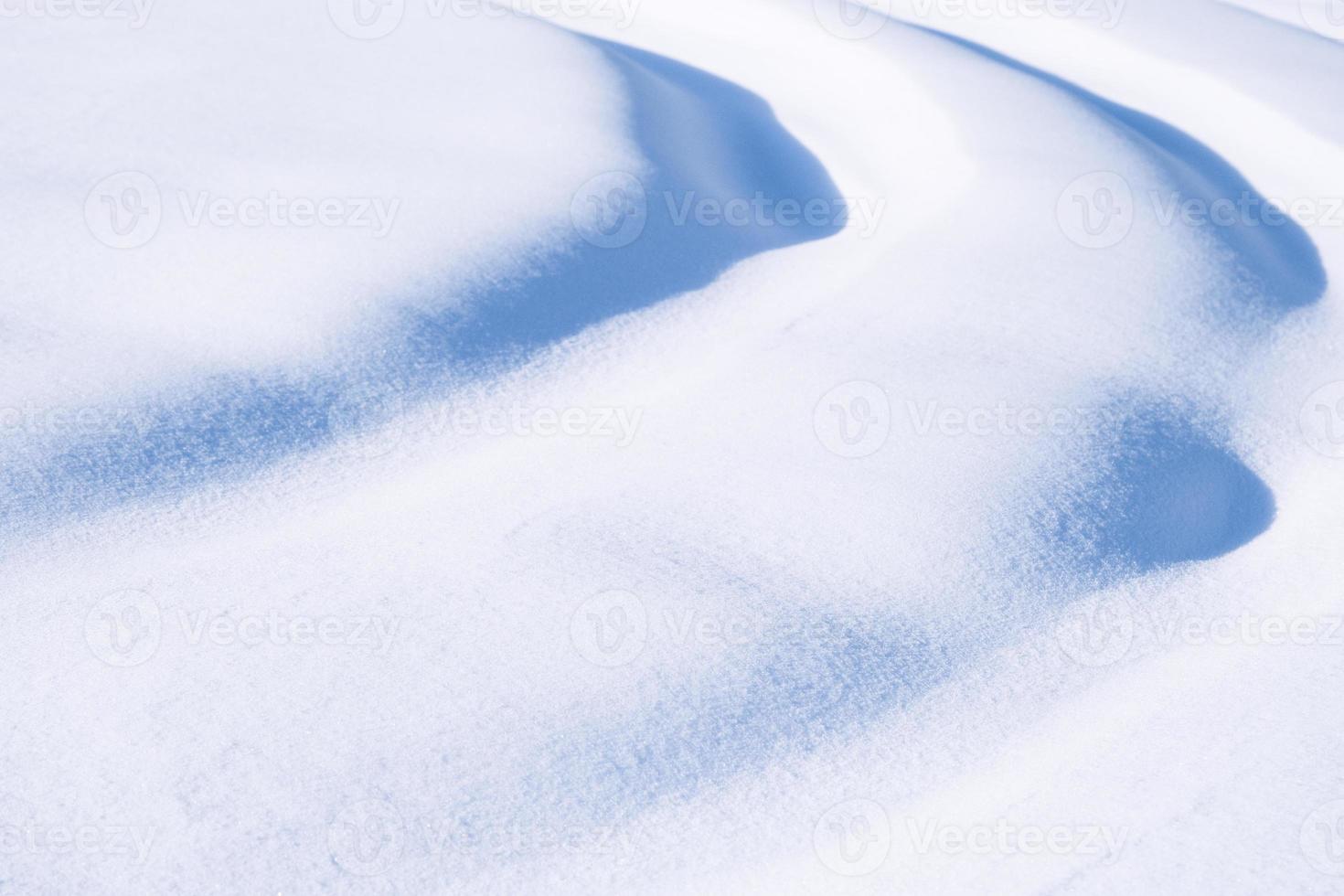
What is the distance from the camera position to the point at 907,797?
2.03 meters

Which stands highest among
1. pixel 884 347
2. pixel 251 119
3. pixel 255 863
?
pixel 884 347

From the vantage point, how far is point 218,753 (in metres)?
1.95

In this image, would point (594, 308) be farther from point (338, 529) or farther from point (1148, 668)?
point (1148, 668)

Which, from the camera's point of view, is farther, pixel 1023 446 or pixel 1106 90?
pixel 1106 90

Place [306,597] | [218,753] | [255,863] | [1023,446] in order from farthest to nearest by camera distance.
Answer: [1023,446]
[306,597]
[218,753]
[255,863]

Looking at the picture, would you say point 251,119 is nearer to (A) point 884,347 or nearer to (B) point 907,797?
(A) point 884,347

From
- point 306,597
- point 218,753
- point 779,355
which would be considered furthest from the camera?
point 779,355

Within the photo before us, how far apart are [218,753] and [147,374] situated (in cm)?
126

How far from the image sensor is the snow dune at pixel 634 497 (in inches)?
75.5

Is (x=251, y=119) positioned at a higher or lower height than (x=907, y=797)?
lower

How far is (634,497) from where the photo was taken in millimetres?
2605

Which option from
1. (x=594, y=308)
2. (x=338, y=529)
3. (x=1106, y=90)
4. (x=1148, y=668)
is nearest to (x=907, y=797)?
(x=1148, y=668)

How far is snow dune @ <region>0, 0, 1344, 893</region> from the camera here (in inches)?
75.5

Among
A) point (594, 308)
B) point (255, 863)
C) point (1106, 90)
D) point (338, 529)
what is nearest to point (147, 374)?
point (338, 529)
